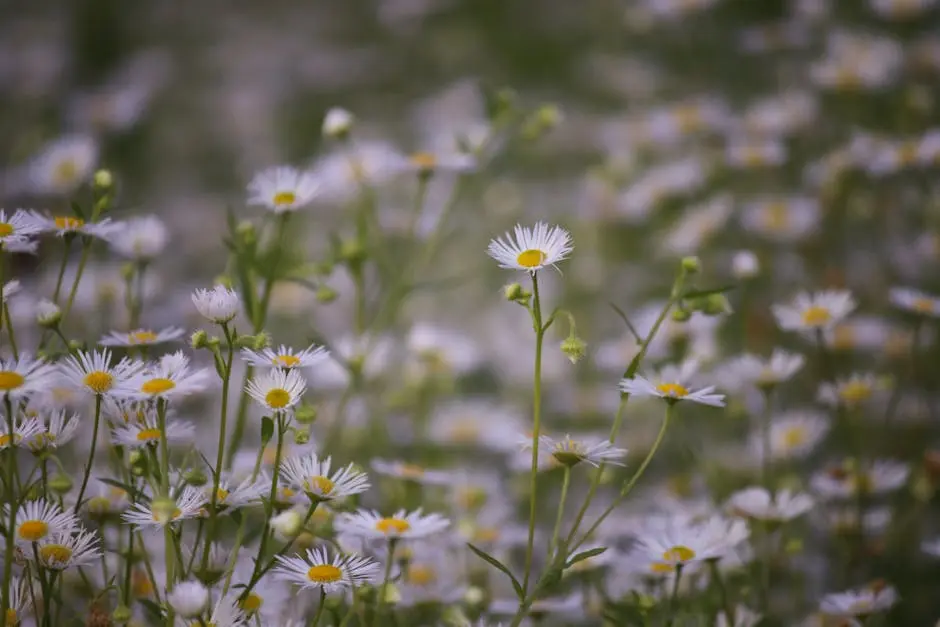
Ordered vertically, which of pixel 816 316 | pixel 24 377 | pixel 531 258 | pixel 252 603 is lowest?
pixel 252 603

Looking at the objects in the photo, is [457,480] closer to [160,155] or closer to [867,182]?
[867,182]

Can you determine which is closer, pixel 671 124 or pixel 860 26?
pixel 671 124

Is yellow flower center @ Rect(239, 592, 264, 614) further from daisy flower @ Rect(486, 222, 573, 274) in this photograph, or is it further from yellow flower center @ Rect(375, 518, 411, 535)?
daisy flower @ Rect(486, 222, 573, 274)

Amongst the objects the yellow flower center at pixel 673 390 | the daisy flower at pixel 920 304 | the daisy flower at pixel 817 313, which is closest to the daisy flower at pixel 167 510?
the yellow flower center at pixel 673 390

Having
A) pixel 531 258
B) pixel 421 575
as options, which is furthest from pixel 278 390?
pixel 421 575

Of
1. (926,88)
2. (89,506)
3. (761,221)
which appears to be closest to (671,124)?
(761,221)

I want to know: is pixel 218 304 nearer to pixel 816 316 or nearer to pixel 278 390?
pixel 278 390

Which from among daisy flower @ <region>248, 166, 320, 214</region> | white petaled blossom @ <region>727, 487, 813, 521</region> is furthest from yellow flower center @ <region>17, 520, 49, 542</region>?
white petaled blossom @ <region>727, 487, 813, 521</region>

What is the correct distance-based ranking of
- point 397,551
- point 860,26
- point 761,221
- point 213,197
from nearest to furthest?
point 397,551 < point 761,221 < point 860,26 < point 213,197
